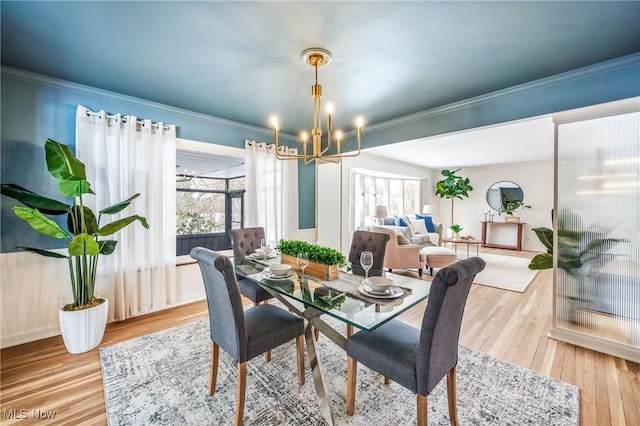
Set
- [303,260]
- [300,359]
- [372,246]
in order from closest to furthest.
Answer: [300,359]
[303,260]
[372,246]

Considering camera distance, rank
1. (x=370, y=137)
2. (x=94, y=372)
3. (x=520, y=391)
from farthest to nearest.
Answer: (x=370, y=137)
(x=94, y=372)
(x=520, y=391)

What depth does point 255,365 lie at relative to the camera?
2.14 meters

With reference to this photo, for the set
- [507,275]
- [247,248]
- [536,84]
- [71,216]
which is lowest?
[507,275]

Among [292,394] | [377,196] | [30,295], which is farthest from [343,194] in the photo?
[30,295]

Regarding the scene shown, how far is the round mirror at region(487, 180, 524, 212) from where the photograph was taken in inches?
297

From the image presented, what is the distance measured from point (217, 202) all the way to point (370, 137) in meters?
2.83

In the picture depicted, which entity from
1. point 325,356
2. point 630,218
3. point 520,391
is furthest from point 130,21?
point 630,218

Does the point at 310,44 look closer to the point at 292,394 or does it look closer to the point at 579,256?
the point at 292,394

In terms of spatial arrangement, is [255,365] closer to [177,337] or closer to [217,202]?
[177,337]

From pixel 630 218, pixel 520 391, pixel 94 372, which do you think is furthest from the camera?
pixel 630 218

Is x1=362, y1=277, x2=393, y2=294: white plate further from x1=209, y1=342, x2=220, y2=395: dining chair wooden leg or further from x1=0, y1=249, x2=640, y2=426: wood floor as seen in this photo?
x1=0, y1=249, x2=640, y2=426: wood floor

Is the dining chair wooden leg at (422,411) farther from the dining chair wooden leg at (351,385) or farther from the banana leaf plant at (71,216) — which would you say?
the banana leaf plant at (71,216)

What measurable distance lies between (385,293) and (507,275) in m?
4.23

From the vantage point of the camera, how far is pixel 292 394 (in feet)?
5.92
